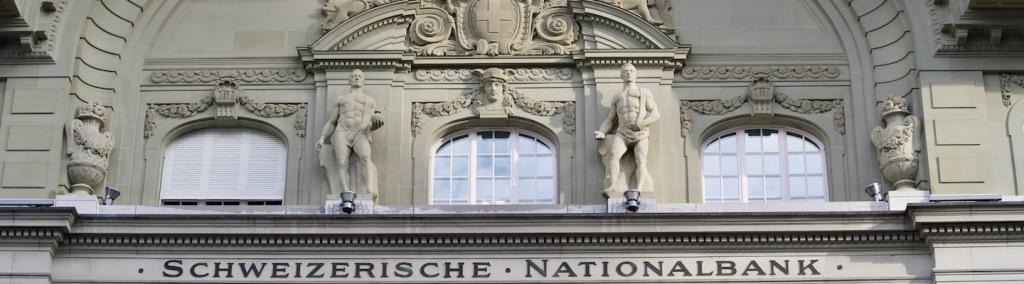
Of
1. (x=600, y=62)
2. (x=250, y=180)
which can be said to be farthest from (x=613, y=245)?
(x=250, y=180)

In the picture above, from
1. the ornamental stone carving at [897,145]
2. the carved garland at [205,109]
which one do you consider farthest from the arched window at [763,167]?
the carved garland at [205,109]

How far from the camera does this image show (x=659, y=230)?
29.5 metres

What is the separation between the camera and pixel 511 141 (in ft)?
106

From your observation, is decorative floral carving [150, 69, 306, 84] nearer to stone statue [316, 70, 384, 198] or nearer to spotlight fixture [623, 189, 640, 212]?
stone statue [316, 70, 384, 198]

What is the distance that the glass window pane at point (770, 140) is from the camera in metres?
32.2

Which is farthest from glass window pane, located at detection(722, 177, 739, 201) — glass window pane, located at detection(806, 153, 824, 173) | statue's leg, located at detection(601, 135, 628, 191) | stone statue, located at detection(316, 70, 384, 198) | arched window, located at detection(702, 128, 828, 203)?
stone statue, located at detection(316, 70, 384, 198)

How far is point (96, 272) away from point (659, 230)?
331 inches

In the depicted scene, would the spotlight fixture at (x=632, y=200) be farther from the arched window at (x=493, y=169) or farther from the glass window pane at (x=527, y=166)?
the glass window pane at (x=527, y=166)

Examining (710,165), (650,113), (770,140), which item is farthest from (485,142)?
(770,140)

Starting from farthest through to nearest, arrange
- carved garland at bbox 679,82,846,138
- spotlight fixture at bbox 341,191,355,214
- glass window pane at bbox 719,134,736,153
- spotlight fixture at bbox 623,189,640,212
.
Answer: glass window pane at bbox 719,134,736,153, carved garland at bbox 679,82,846,138, spotlight fixture at bbox 341,191,355,214, spotlight fixture at bbox 623,189,640,212

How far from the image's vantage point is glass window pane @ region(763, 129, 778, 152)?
32.2 meters

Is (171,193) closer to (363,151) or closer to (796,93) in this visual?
(363,151)

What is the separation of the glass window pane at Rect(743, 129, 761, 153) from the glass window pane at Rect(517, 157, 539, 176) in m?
3.42

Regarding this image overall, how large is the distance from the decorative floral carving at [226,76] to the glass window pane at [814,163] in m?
8.29
